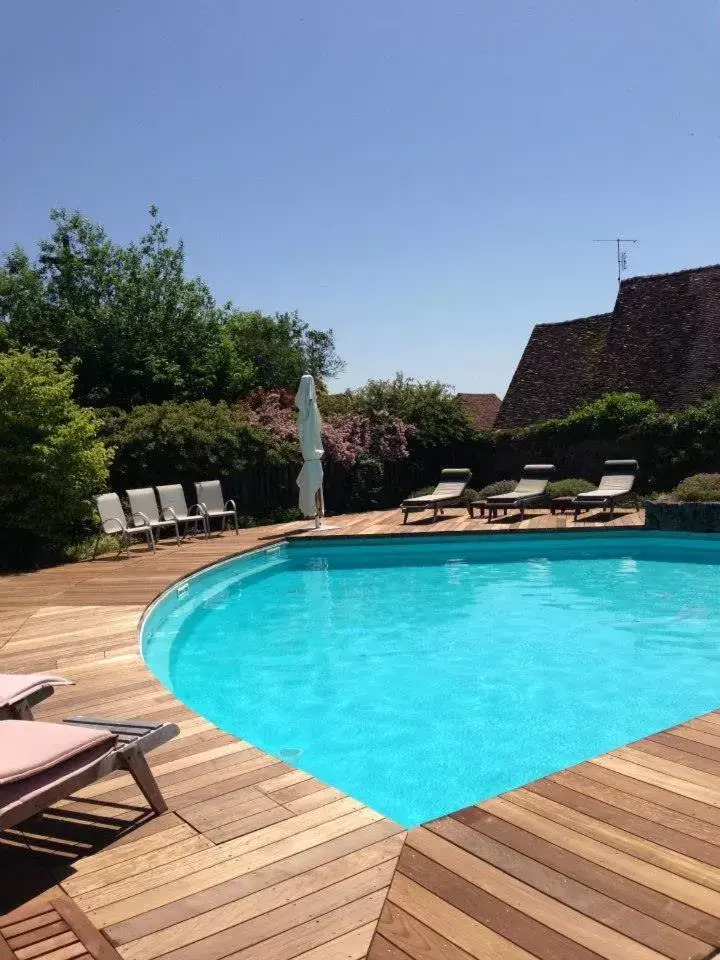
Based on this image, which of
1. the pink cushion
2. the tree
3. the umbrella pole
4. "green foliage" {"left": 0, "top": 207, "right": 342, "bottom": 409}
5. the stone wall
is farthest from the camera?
the tree

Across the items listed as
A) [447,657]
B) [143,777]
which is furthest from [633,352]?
[143,777]

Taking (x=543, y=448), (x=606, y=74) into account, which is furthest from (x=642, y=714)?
(x=543, y=448)

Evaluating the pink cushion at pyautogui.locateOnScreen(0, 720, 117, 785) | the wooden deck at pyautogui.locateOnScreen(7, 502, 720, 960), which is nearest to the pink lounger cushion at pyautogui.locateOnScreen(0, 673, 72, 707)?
the pink cushion at pyautogui.locateOnScreen(0, 720, 117, 785)

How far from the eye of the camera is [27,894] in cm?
256

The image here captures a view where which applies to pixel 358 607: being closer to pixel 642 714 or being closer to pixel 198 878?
pixel 642 714

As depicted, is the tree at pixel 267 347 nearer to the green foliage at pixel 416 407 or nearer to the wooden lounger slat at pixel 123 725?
the green foliage at pixel 416 407

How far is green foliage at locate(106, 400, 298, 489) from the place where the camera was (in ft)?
45.1

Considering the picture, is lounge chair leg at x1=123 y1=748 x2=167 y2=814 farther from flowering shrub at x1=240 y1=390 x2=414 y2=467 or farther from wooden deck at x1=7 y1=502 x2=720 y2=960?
flowering shrub at x1=240 y1=390 x2=414 y2=467

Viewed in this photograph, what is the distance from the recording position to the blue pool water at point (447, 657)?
4.89 m

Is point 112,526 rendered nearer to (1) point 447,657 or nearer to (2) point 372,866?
(1) point 447,657

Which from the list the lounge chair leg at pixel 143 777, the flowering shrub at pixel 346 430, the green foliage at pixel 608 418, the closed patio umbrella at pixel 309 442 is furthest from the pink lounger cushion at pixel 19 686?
the green foliage at pixel 608 418

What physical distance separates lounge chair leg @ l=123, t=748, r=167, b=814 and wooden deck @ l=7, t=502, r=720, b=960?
0.07 metres

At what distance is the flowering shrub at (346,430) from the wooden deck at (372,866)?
1241 cm

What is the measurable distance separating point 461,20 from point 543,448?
31.3 feet
